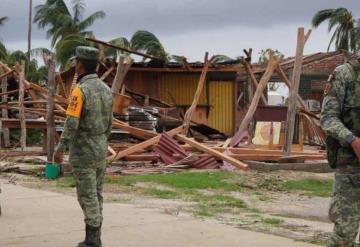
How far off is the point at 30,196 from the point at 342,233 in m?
6.50

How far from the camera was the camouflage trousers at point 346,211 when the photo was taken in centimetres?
455

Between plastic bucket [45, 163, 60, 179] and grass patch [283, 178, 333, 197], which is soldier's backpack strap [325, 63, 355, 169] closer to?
grass patch [283, 178, 333, 197]

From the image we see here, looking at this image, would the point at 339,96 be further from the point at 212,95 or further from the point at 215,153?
the point at 212,95

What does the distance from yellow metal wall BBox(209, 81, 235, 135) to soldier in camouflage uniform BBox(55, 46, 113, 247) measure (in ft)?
65.4

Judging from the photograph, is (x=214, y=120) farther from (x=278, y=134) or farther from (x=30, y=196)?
(x=30, y=196)

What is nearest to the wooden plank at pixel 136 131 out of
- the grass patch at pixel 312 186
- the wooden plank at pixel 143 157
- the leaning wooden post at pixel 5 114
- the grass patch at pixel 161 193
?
the wooden plank at pixel 143 157

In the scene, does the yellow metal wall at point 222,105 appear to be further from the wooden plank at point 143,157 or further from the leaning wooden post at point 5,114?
the wooden plank at point 143,157

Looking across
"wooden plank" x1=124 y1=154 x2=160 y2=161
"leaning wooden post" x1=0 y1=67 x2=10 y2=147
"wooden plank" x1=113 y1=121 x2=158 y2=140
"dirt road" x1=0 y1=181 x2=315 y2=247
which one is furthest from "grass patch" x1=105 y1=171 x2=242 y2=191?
"leaning wooden post" x1=0 y1=67 x2=10 y2=147

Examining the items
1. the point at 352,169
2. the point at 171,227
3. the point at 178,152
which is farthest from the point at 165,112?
the point at 352,169

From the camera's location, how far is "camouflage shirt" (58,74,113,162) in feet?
19.5

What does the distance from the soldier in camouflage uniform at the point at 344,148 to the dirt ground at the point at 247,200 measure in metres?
2.12

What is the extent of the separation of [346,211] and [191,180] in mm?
7612

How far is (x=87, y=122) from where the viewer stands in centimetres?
601

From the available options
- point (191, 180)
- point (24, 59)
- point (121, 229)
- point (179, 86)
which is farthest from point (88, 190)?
point (24, 59)
